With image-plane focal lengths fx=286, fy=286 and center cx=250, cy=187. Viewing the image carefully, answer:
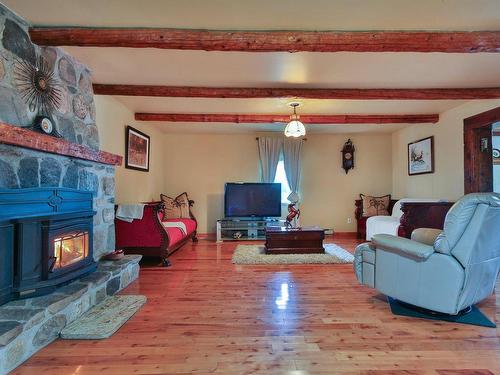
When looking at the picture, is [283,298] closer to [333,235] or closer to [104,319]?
[104,319]

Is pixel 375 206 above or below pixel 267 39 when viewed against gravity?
below

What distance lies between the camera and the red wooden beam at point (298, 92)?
11.3 feet

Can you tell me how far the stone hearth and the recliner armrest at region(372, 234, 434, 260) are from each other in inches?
95.0

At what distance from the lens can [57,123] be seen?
2447 millimetres

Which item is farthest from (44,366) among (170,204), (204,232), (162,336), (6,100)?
(204,232)

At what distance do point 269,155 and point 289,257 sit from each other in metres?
2.58

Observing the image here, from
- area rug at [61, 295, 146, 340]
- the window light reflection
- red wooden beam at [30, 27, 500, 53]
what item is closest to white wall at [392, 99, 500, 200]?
red wooden beam at [30, 27, 500, 53]

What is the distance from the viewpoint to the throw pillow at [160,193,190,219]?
546cm

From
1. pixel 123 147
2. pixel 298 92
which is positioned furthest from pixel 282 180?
pixel 123 147

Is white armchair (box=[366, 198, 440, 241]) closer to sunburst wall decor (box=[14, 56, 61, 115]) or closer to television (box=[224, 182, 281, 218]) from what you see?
television (box=[224, 182, 281, 218])

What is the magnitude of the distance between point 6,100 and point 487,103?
5127 mm

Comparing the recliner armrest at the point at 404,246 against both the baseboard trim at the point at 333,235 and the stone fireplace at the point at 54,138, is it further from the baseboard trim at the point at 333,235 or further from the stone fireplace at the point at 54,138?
the baseboard trim at the point at 333,235

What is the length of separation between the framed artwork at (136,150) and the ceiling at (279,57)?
416 millimetres

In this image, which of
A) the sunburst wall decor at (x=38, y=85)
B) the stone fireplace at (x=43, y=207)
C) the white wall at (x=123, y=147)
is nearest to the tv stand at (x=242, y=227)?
the white wall at (x=123, y=147)
